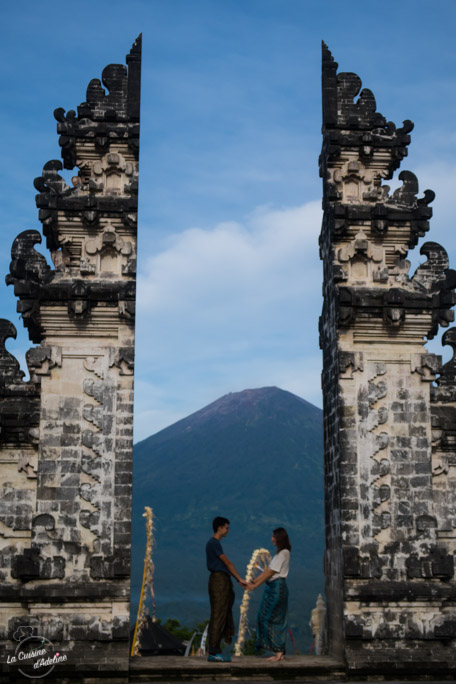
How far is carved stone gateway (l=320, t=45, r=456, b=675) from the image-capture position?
1107 cm

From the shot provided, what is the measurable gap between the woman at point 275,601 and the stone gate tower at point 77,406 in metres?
1.92

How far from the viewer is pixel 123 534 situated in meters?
11.1

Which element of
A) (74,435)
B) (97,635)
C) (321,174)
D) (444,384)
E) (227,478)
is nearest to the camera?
(97,635)

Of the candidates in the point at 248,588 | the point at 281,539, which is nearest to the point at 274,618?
the point at 248,588

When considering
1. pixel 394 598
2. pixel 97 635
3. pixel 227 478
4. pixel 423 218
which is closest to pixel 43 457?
pixel 97 635

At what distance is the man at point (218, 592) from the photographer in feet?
35.7

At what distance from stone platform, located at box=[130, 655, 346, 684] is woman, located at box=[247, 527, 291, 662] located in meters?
0.36

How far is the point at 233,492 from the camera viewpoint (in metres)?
147

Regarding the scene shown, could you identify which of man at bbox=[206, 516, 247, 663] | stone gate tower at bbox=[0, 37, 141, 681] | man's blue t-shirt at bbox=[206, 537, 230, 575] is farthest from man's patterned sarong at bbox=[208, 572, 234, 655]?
stone gate tower at bbox=[0, 37, 141, 681]

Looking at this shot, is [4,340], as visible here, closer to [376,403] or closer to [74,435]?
[74,435]

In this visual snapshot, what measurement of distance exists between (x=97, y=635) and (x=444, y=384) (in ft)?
20.4

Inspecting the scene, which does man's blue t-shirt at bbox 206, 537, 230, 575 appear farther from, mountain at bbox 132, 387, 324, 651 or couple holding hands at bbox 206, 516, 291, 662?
mountain at bbox 132, 387, 324, 651

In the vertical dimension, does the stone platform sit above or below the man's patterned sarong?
below

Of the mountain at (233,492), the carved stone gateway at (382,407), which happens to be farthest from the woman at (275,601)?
the mountain at (233,492)
